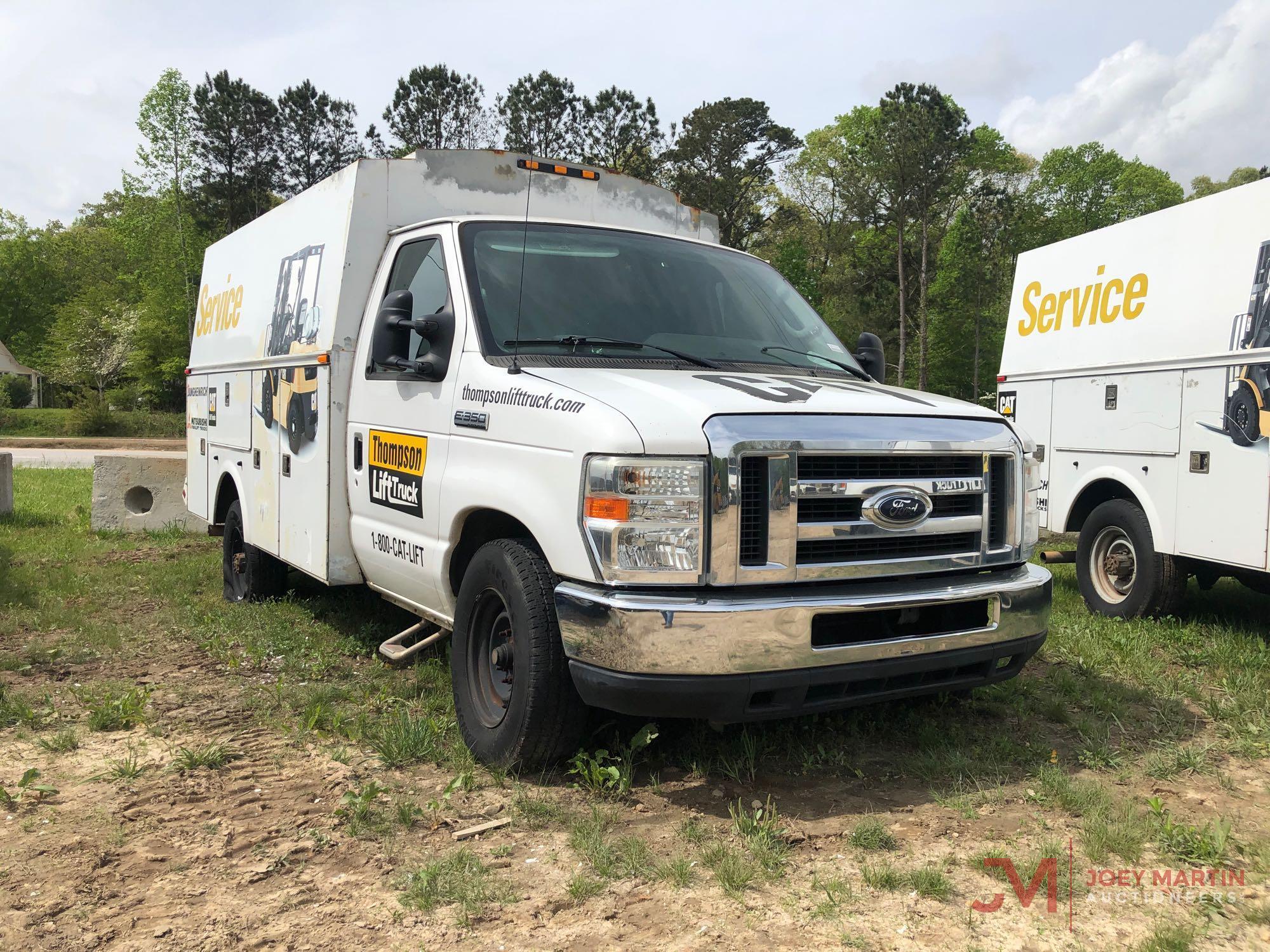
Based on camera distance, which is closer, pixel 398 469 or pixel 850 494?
pixel 850 494

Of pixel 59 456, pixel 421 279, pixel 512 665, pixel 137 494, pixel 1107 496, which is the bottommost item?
pixel 59 456

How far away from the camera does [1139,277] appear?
6.94 meters

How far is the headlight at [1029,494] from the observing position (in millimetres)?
4168

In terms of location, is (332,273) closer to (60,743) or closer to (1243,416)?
(60,743)

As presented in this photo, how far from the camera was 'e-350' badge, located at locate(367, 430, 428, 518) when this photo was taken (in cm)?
459

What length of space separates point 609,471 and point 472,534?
1226 millimetres

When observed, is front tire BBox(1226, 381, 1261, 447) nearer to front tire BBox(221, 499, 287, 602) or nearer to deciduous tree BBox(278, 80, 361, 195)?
front tire BBox(221, 499, 287, 602)

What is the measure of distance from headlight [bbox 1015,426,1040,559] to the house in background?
57.0 meters

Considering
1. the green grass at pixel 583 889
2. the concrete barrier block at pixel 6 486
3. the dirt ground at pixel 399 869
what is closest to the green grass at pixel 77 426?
the concrete barrier block at pixel 6 486

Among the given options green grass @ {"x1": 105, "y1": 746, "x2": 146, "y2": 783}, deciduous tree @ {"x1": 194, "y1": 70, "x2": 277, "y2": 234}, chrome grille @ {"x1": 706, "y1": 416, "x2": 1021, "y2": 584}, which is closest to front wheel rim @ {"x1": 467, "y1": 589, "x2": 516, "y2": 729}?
chrome grille @ {"x1": 706, "y1": 416, "x2": 1021, "y2": 584}

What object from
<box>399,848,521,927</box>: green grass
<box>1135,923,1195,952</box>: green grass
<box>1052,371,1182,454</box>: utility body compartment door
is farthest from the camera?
<box>1052,371,1182,454</box>: utility body compartment door

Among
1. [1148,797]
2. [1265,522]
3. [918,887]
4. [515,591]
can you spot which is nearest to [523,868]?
[515,591]

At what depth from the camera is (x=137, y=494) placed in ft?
38.0

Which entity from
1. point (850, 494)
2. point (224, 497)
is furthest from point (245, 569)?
point (850, 494)
